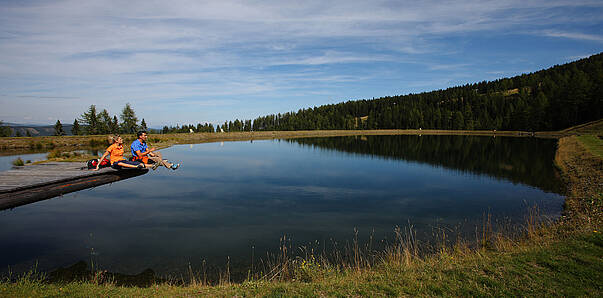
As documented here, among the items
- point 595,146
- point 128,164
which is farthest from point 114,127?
point 595,146

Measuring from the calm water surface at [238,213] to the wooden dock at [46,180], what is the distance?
7.43ft

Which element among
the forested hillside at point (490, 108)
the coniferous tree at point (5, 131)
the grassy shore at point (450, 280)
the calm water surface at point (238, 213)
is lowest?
the calm water surface at point (238, 213)

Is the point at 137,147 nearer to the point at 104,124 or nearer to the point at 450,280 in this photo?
the point at 450,280

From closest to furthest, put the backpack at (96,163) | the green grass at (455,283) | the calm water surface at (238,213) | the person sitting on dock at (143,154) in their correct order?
the green grass at (455,283) < the calm water surface at (238,213) < the backpack at (96,163) < the person sitting on dock at (143,154)

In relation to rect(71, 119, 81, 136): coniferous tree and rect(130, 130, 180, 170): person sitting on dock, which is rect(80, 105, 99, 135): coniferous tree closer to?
rect(71, 119, 81, 136): coniferous tree

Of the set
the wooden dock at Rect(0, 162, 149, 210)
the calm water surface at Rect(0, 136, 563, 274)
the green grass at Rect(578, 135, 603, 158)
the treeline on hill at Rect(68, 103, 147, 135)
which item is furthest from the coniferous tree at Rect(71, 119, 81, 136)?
the green grass at Rect(578, 135, 603, 158)

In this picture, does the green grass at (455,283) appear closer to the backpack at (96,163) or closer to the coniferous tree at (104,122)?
the backpack at (96,163)

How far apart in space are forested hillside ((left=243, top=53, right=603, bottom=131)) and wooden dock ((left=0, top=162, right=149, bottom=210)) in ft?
329

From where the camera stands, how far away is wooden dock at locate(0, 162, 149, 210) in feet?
27.6

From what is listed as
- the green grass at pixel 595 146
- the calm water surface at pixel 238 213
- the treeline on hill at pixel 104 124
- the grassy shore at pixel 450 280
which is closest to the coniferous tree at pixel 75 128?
the treeline on hill at pixel 104 124

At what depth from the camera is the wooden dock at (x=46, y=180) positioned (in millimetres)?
8414

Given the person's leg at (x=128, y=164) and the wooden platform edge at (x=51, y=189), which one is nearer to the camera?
the wooden platform edge at (x=51, y=189)

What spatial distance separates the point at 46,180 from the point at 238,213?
7757mm

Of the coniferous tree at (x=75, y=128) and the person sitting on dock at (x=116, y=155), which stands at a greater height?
the coniferous tree at (x=75, y=128)
